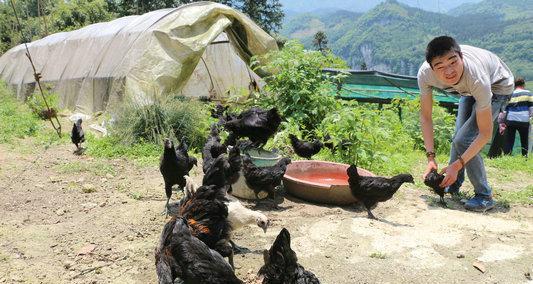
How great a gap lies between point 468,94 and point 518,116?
571 cm

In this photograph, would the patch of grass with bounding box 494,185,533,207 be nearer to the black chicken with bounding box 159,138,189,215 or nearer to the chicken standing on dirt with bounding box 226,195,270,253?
the chicken standing on dirt with bounding box 226,195,270,253

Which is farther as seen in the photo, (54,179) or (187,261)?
(54,179)

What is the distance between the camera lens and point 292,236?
167 inches

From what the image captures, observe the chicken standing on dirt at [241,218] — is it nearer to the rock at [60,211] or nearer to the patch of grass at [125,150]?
the rock at [60,211]

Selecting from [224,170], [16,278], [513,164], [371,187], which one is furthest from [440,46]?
[513,164]

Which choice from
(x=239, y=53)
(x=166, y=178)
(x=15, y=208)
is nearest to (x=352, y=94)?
(x=239, y=53)

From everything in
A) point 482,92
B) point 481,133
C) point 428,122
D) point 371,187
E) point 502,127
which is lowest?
point 502,127

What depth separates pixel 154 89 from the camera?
9.64 m

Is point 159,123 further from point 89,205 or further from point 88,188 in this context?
point 89,205

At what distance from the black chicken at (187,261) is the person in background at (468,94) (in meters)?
2.85

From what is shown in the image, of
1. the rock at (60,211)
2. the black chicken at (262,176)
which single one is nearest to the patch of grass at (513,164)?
the black chicken at (262,176)

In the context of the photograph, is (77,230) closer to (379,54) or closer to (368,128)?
(368,128)

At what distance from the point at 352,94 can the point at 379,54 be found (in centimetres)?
9219

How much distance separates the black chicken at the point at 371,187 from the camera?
4.81 metres
